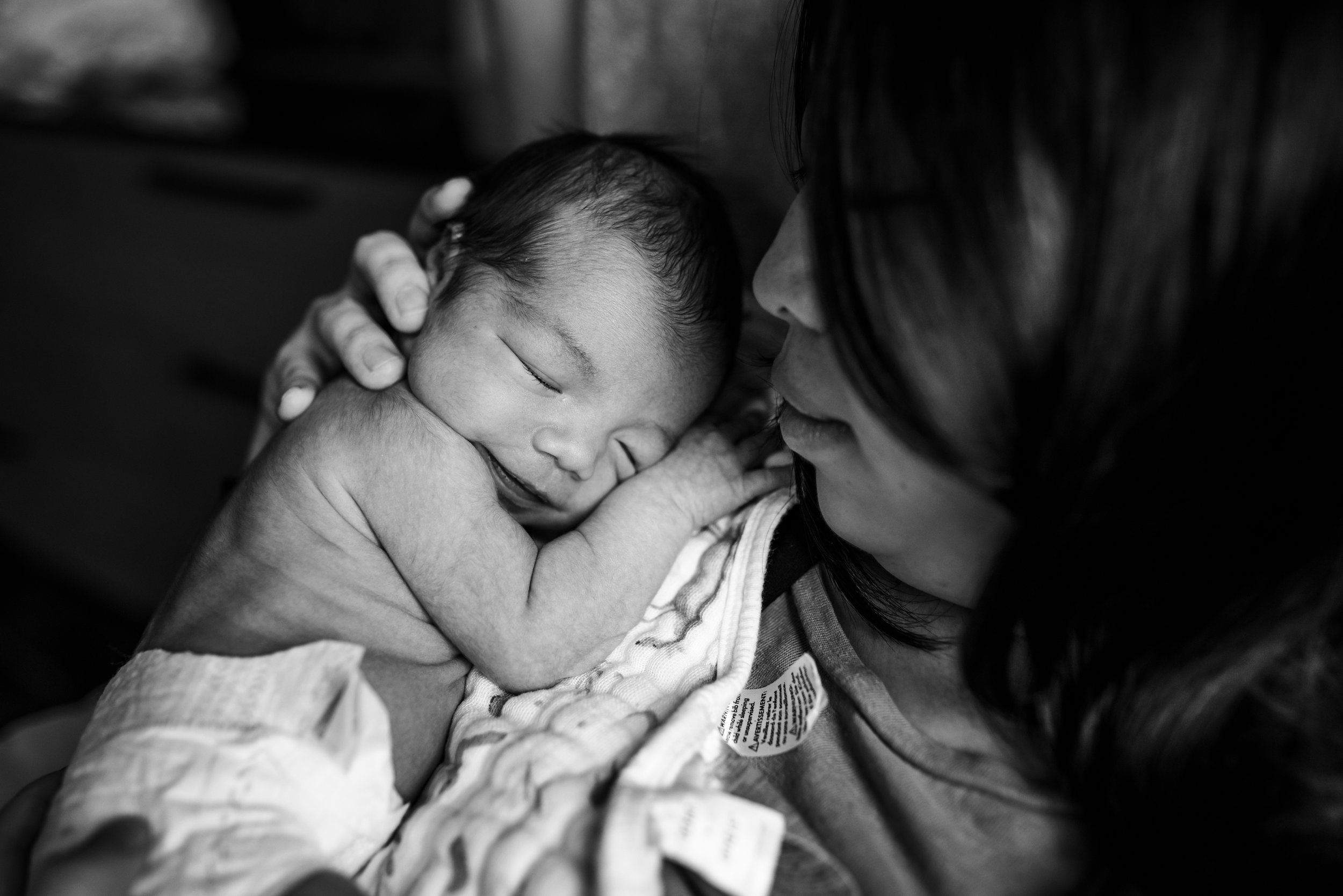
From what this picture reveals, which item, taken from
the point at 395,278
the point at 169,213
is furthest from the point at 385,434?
the point at 169,213

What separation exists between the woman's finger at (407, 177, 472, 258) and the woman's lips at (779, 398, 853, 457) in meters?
0.50

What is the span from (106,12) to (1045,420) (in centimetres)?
219

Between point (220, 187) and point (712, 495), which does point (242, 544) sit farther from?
point (220, 187)

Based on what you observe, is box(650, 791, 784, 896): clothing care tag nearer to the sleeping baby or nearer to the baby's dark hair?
the sleeping baby

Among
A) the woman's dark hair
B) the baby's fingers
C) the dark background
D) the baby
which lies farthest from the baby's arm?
the dark background

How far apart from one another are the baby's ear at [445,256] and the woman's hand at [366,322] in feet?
0.06

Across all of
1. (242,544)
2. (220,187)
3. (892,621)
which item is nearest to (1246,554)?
(892,621)

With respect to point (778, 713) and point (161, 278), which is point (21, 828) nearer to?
point (778, 713)

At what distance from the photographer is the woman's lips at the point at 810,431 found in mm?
721

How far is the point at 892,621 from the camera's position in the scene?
0.80m

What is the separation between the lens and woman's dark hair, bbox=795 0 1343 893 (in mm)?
472

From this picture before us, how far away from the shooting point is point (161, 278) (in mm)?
1862

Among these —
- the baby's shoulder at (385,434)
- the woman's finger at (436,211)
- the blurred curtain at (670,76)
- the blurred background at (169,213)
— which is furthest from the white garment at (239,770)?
the blurred background at (169,213)

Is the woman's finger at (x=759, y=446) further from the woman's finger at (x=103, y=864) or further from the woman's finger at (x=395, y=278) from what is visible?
the woman's finger at (x=103, y=864)
